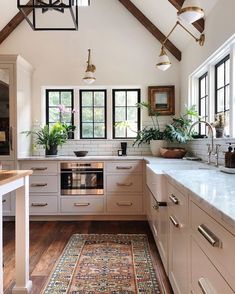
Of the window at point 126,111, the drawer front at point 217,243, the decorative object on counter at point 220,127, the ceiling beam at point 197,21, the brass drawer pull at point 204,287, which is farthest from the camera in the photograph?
the window at point 126,111

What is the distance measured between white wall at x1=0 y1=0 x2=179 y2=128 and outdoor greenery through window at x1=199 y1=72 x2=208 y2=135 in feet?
2.17

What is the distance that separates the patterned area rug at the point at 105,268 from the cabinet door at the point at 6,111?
1.55 meters

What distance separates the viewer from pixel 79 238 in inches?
122

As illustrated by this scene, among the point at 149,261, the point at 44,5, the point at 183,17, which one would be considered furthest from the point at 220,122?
the point at 44,5

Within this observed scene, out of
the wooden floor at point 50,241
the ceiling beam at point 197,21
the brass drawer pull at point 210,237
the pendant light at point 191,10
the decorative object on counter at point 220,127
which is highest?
the ceiling beam at point 197,21

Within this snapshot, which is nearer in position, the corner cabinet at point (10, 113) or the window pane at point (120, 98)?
the corner cabinet at point (10, 113)

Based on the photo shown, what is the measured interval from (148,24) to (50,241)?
3.33 meters

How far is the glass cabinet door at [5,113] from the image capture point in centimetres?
368

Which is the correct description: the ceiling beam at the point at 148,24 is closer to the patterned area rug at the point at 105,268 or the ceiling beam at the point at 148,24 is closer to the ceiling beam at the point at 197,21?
the ceiling beam at the point at 197,21

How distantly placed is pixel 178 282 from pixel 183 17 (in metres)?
1.90

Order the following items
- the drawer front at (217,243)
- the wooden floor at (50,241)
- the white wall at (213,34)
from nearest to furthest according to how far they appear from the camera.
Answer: the drawer front at (217,243) < the wooden floor at (50,241) < the white wall at (213,34)

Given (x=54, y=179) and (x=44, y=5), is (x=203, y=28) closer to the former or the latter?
(x=44, y=5)

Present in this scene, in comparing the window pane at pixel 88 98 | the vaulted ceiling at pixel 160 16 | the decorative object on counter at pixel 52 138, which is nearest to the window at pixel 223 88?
the vaulted ceiling at pixel 160 16

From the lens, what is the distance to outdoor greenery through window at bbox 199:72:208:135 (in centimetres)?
352
